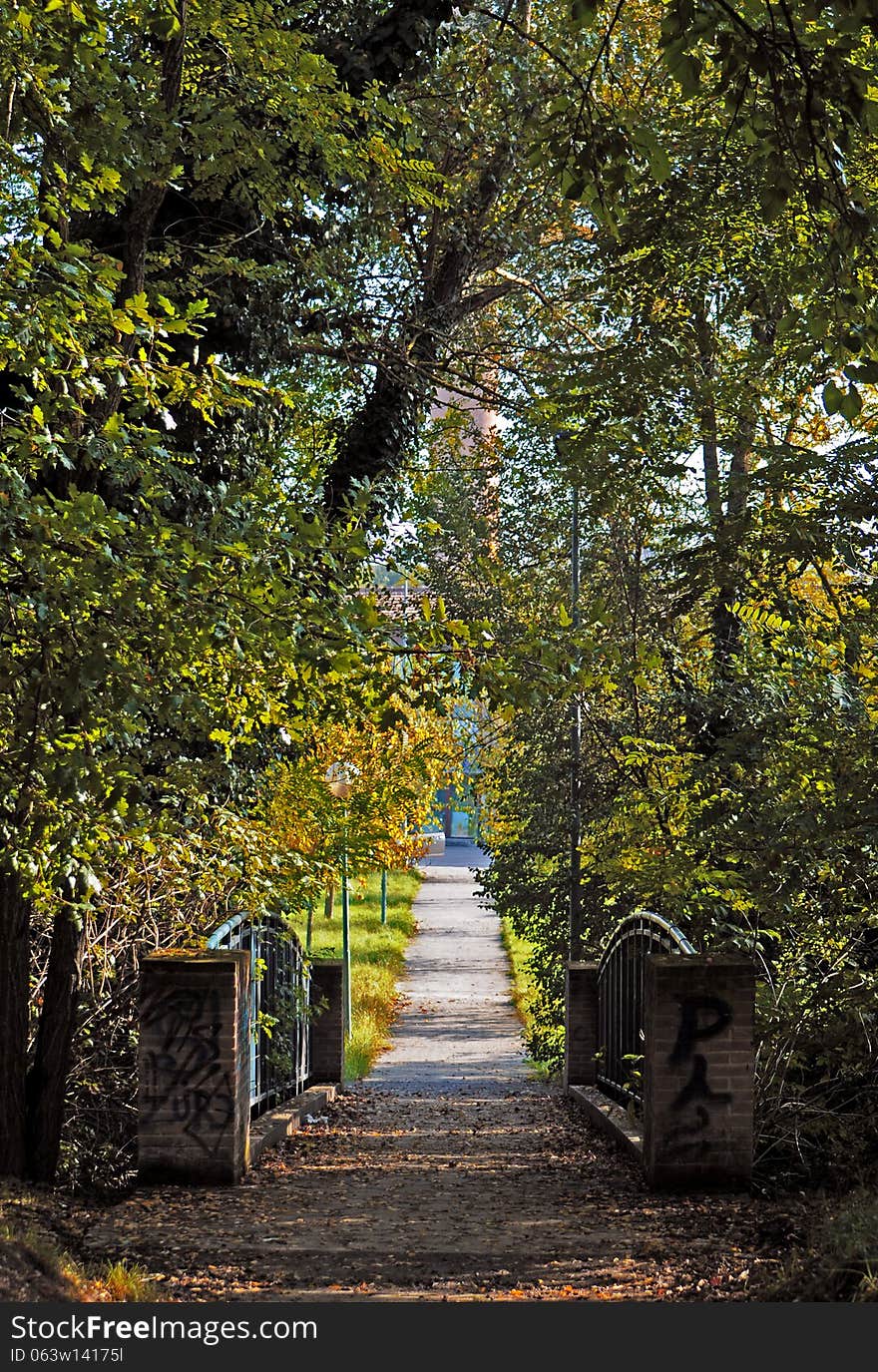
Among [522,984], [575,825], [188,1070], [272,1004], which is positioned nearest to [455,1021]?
[522,984]

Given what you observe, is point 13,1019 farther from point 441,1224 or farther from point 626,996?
point 626,996

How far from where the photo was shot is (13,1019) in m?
7.09

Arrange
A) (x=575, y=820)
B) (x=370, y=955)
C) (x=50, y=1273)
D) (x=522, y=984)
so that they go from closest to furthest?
(x=50, y=1273)
(x=575, y=820)
(x=522, y=984)
(x=370, y=955)

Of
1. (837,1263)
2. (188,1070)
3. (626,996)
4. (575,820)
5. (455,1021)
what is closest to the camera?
(837,1263)

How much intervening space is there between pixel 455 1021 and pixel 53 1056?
1446 centimetres

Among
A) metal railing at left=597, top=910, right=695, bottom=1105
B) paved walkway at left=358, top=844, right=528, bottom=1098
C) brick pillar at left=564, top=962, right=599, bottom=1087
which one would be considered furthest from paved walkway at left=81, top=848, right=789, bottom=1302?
paved walkway at left=358, top=844, right=528, bottom=1098

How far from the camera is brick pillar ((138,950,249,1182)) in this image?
25.5 feet

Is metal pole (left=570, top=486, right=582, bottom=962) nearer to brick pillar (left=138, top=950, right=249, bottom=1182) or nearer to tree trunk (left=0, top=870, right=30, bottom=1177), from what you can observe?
brick pillar (left=138, top=950, right=249, bottom=1182)

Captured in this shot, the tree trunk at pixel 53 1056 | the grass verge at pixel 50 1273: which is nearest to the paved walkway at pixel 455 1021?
the tree trunk at pixel 53 1056

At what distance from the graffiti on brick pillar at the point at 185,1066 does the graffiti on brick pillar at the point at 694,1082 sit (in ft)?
8.28

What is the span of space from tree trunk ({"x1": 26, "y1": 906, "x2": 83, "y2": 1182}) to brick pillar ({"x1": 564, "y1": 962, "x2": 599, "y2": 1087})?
6.78 meters

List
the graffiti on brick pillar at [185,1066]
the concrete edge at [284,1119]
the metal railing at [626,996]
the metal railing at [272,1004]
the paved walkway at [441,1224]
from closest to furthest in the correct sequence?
the paved walkway at [441,1224]
the graffiti on brick pillar at [185,1066]
the concrete edge at [284,1119]
the metal railing at [272,1004]
the metal railing at [626,996]

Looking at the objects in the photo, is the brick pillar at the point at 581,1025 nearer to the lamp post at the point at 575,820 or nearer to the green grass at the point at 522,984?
→ the lamp post at the point at 575,820

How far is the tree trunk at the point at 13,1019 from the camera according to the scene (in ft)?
22.8
